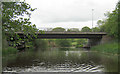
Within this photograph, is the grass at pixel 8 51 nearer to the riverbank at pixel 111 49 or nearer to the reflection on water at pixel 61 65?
the reflection on water at pixel 61 65

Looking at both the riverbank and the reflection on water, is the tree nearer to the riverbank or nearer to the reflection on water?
the reflection on water

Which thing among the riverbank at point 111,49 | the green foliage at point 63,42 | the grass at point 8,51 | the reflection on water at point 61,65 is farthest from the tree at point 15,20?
A: the green foliage at point 63,42

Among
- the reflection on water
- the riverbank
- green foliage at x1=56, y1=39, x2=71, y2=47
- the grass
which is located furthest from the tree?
green foliage at x1=56, y1=39, x2=71, y2=47

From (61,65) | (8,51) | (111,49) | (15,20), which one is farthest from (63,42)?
(15,20)

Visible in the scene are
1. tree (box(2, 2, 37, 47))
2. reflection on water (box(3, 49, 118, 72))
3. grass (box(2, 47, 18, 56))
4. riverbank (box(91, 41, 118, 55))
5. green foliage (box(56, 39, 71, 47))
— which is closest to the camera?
tree (box(2, 2, 37, 47))

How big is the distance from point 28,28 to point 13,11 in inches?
40.4

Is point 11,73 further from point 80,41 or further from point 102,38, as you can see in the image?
point 80,41

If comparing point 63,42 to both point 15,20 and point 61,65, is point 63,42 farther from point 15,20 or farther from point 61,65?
point 15,20

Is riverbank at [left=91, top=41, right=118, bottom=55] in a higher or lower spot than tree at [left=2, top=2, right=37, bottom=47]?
lower

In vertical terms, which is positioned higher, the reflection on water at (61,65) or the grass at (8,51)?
the grass at (8,51)

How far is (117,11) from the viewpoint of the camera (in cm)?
4853

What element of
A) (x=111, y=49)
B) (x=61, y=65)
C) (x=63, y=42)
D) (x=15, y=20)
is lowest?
(x=63, y=42)

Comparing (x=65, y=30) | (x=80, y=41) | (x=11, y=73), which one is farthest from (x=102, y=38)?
(x=80, y=41)

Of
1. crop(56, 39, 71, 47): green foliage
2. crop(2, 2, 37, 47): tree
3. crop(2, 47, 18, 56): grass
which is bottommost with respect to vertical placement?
crop(56, 39, 71, 47): green foliage
